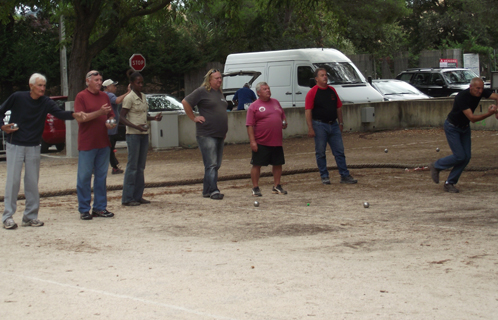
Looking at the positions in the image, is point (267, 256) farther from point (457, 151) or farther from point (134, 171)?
point (457, 151)

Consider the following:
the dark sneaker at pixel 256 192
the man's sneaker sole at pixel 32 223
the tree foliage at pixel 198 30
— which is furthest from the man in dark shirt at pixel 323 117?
the tree foliage at pixel 198 30

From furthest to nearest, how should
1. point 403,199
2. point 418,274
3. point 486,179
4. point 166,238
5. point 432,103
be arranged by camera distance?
point 432,103
point 486,179
point 403,199
point 166,238
point 418,274

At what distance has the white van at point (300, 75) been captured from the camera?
21.5 metres

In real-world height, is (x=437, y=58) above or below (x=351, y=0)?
below

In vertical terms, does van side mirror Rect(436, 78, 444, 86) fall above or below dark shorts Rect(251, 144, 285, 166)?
above

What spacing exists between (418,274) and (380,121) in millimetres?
16650

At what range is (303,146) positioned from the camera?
61.6 feet

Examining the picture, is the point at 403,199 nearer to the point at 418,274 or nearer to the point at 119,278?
the point at 418,274

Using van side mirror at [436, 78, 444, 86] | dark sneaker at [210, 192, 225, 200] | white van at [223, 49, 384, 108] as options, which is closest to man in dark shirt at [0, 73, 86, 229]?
dark sneaker at [210, 192, 225, 200]

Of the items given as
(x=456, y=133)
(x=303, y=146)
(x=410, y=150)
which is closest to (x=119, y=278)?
(x=456, y=133)

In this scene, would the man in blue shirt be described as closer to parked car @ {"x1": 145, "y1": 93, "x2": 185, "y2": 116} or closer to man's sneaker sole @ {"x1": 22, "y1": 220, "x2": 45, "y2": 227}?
parked car @ {"x1": 145, "y1": 93, "x2": 185, "y2": 116}

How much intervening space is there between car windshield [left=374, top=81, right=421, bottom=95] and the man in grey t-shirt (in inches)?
627

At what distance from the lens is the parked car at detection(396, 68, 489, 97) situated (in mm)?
27527

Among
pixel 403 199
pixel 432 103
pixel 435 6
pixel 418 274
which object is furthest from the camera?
pixel 435 6
